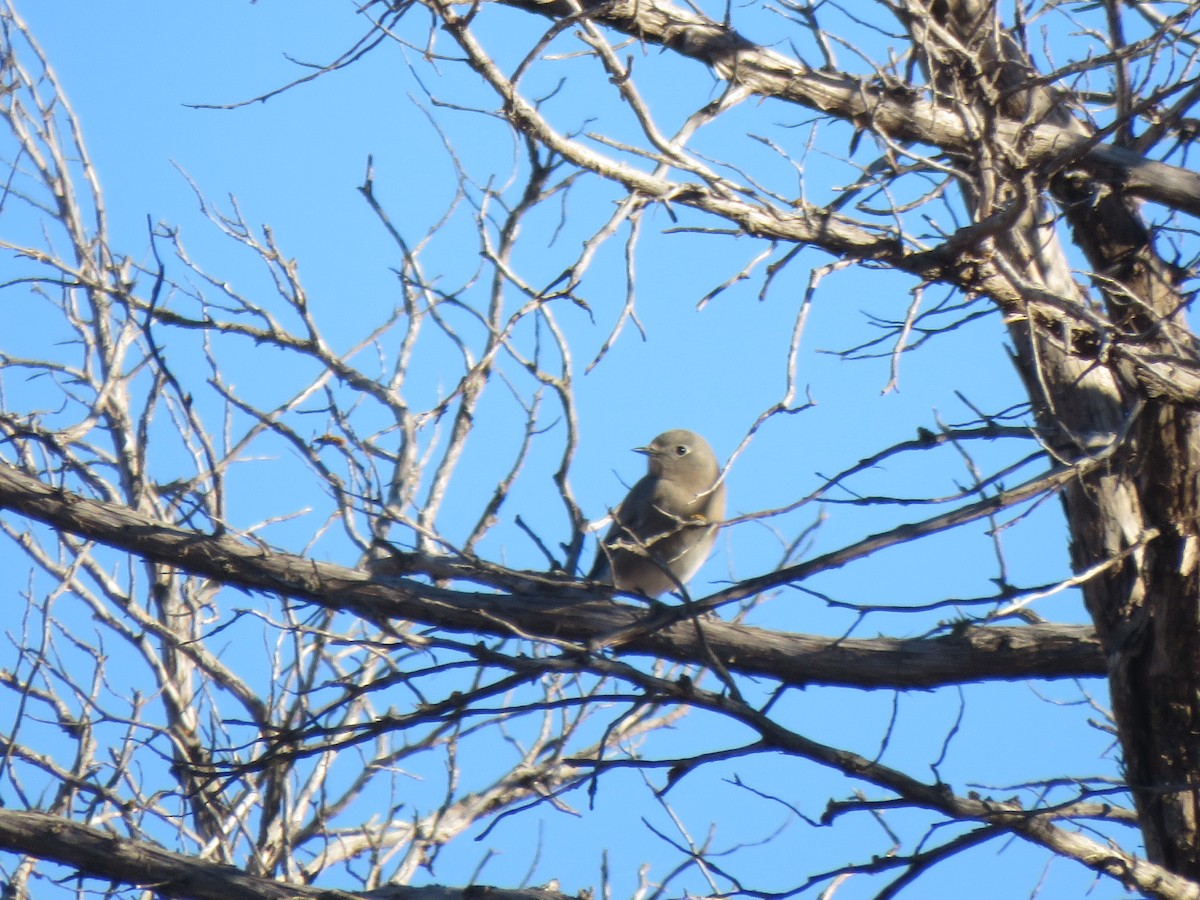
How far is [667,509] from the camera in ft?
25.8

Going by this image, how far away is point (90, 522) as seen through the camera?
407cm

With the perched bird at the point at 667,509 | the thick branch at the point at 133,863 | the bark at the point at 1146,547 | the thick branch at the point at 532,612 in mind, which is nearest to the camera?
the thick branch at the point at 133,863

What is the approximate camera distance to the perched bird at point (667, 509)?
7511 millimetres

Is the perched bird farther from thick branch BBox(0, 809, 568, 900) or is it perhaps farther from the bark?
thick branch BBox(0, 809, 568, 900)

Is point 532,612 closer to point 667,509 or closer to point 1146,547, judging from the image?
point 1146,547

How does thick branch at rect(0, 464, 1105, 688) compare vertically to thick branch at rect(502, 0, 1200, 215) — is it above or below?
→ below

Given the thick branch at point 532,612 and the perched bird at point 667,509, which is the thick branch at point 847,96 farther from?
the perched bird at point 667,509

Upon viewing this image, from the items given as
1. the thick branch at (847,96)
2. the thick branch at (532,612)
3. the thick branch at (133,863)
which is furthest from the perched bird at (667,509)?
the thick branch at (133,863)

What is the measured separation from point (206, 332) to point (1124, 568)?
3.72 metres

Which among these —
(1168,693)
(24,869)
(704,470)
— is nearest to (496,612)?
(1168,693)

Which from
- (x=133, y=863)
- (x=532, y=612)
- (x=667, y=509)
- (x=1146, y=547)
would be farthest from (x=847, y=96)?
(x=667, y=509)

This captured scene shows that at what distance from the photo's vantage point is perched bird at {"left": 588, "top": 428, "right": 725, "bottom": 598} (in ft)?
24.6

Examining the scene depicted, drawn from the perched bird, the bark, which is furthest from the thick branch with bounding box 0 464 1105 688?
the perched bird

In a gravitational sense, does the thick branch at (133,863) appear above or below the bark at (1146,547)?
below
